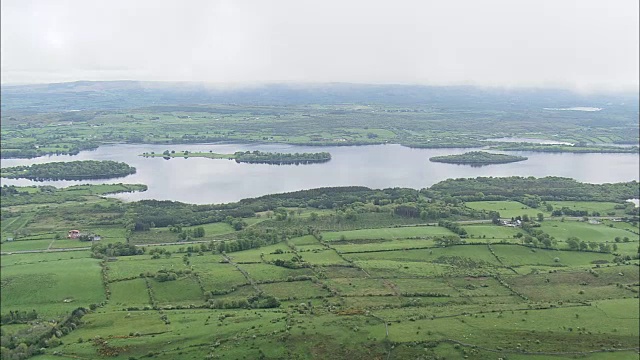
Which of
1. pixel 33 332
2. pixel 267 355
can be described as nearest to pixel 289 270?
pixel 267 355

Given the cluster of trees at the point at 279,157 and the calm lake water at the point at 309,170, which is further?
the cluster of trees at the point at 279,157

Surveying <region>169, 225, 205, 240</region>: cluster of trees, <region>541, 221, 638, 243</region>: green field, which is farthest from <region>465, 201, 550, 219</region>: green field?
<region>169, 225, 205, 240</region>: cluster of trees

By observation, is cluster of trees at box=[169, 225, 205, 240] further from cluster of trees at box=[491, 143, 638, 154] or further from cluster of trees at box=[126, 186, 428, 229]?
cluster of trees at box=[491, 143, 638, 154]

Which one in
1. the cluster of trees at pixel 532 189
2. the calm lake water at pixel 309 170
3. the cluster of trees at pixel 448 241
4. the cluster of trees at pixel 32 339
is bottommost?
the calm lake water at pixel 309 170

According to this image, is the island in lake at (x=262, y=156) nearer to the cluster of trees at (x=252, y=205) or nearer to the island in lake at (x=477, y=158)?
the island in lake at (x=477, y=158)

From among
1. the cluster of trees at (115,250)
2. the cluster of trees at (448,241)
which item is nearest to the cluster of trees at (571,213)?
the cluster of trees at (448,241)

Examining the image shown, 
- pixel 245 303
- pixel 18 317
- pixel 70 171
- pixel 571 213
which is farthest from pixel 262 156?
pixel 18 317

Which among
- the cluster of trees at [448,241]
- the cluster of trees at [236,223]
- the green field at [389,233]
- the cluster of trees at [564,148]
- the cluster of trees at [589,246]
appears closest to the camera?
the cluster of trees at [448,241]
